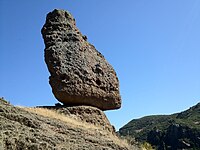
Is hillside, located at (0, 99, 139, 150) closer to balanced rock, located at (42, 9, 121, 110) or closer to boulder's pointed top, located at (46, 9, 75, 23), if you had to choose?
balanced rock, located at (42, 9, 121, 110)

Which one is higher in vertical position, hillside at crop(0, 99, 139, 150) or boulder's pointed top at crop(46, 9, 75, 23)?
boulder's pointed top at crop(46, 9, 75, 23)

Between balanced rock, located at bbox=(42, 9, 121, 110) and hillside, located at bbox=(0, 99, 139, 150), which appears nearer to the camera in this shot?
hillside, located at bbox=(0, 99, 139, 150)

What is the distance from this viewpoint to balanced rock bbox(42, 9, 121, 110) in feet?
62.8

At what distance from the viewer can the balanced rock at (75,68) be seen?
62.8ft

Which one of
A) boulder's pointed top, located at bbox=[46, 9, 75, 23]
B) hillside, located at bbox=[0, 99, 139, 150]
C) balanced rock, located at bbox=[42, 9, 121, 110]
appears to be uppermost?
boulder's pointed top, located at bbox=[46, 9, 75, 23]

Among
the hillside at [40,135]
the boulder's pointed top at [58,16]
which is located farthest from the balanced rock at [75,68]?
the hillside at [40,135]

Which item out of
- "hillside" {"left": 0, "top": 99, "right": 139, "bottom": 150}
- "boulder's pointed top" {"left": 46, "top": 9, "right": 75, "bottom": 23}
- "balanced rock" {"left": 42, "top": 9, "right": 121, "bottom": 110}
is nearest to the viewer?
"hillside" {"left": 0, "top": 99, "right": 139, "bottom": 150}

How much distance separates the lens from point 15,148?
9.86 meters

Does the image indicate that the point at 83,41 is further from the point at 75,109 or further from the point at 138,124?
the point at 138,124

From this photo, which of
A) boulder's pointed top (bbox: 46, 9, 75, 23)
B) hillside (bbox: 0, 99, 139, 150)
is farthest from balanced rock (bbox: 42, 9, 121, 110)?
hillside (bbox: 0, 99, 139, 150)

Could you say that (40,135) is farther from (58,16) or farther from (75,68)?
(58,16)

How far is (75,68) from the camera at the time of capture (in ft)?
65.0

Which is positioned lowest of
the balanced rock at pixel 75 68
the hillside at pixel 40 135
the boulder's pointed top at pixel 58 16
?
the hillside at pixel 40 135

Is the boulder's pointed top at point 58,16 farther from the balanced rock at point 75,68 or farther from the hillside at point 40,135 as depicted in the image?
the hillside at point 40,135
